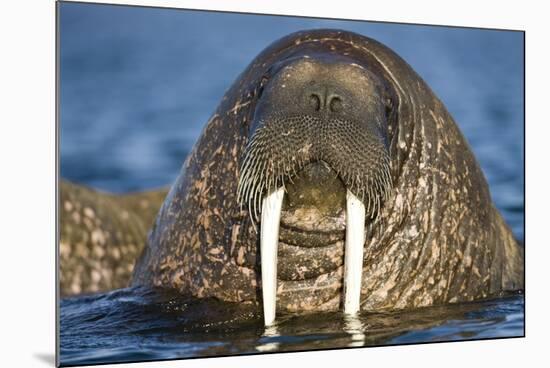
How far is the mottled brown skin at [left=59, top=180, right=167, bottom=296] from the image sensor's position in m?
14.1

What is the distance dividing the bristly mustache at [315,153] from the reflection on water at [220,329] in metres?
0.89

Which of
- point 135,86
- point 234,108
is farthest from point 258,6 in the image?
point 135,86

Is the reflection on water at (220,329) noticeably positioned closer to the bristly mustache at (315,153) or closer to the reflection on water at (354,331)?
the reflection on water at (354,331)

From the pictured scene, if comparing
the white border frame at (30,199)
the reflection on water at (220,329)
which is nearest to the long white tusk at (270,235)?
the reflection on water at (220,329)

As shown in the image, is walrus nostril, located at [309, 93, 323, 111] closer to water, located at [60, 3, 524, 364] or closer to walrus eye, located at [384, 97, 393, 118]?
walrus eye, located at [384, 97, 393, 118]

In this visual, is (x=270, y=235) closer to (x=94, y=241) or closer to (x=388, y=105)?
(x=388, y=105)

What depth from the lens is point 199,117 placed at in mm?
16641

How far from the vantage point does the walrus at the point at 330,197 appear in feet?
30.7

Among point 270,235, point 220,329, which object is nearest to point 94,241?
point 220,329

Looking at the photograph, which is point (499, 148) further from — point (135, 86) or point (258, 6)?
point (135, 86)

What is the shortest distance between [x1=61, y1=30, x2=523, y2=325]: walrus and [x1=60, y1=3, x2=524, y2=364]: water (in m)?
0.22

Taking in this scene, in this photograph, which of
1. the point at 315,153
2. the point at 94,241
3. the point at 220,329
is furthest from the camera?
the point at 94,241

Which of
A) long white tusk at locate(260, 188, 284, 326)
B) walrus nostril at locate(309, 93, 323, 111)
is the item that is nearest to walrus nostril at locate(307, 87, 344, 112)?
walrus nostril at locate(309, 93, 323, 111)

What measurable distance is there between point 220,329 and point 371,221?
132cm
